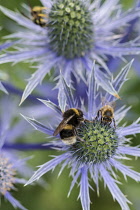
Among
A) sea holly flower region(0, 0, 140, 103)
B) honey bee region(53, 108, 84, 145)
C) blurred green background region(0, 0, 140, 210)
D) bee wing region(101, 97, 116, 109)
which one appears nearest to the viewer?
honey bee region(53, 108, 84, 145)

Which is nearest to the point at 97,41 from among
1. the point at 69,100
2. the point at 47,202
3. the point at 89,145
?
the point at 69,100

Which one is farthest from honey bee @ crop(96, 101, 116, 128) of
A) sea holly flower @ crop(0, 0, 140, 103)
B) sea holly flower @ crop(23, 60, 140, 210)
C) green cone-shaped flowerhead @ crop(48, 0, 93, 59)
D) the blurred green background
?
the blurred green background

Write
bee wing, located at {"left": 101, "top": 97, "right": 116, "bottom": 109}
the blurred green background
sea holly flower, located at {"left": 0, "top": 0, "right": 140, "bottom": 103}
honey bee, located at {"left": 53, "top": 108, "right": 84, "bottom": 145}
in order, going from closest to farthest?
honey bee, located at {"left": 53, "top": 108, "right": 84, "bottom": 145} → bee wing, located at {"left": 101, "top": 97, "right": 116, "bottom": 109} → sea holly flower, located at {"left": 0, "top": 0, "right": 140, "bottom": 103} → the blurred green background

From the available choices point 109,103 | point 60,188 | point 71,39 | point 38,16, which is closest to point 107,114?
point 109,103

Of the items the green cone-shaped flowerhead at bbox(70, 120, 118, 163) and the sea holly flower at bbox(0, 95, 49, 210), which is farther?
the sea holly flower at bbox(0, 95, 49, 210)

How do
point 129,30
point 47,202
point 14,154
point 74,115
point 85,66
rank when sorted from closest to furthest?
point 74,115, point 85,66, point 129,30, point 14,154, point 47,202

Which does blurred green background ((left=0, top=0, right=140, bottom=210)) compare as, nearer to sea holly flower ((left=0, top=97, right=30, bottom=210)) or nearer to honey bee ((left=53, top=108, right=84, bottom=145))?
sea holly flower ((left=0, top=97, right=30, bottom=210))

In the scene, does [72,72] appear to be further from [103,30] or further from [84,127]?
[84,127]

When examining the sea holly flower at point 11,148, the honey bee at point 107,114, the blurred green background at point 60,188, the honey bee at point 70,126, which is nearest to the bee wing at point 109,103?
the honey bee at point 107,114
